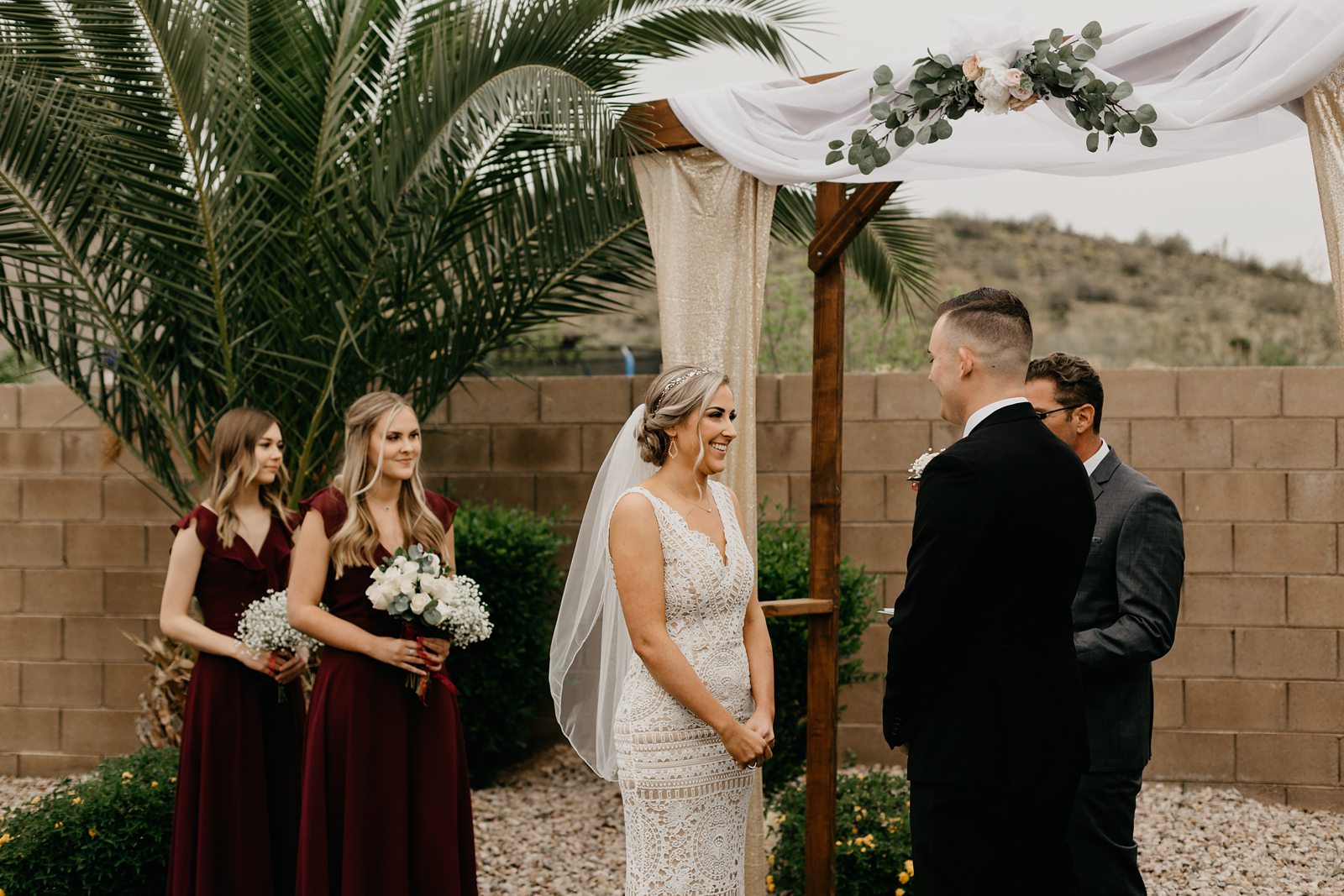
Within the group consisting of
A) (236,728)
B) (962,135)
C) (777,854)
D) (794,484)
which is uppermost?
(962,135)

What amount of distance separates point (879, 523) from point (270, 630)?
3.63 m

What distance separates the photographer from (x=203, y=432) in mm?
5586

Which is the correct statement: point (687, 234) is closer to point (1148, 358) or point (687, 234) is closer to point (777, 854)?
point (777, 854)

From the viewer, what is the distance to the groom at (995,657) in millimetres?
2740

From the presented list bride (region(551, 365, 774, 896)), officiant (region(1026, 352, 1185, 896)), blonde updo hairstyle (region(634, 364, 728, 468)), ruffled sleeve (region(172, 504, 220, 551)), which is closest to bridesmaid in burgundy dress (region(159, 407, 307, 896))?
ruffled sleeve (region(172, 504, 220, 551))

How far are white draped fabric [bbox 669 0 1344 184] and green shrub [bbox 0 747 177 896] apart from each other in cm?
347

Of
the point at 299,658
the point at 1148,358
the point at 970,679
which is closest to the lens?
the point at 970,679

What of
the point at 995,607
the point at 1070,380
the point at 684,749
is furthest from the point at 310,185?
the point at 995,607

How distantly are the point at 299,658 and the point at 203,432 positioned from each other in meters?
1.60

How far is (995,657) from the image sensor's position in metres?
2.80

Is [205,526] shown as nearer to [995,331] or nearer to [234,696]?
[234,696]

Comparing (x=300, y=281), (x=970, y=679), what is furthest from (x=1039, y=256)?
(x=970, y=679)

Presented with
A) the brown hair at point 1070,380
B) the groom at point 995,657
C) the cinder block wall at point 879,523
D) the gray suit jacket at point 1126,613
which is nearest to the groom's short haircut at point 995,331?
the groom at point 995,657

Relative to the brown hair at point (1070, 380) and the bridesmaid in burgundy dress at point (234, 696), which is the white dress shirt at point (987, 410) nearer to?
the brown hair at point (1070, 380)
